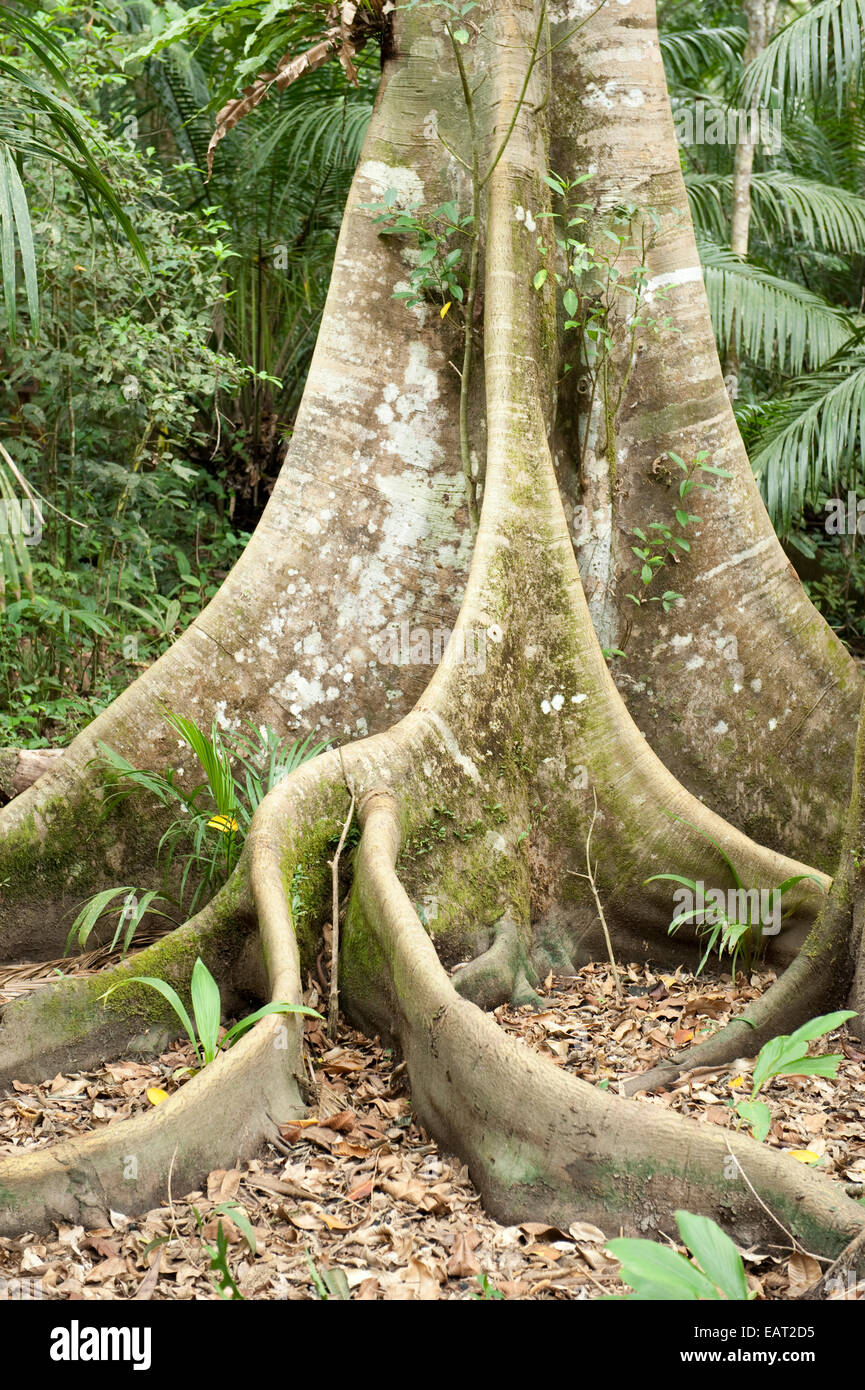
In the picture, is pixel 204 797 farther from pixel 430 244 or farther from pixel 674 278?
pixel 674 278

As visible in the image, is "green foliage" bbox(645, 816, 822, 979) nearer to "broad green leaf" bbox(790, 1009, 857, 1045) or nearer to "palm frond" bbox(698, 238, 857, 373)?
"broad green leaf" bbox(790, 1009, 857, 1045)

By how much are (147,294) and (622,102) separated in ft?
8.01

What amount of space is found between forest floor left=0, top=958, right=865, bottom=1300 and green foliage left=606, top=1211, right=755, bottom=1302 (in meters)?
0.29

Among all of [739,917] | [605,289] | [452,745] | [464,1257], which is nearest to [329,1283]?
[464,1257]

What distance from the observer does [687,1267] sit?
6.16 ft

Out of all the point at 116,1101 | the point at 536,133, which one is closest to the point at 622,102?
the point at 536,133

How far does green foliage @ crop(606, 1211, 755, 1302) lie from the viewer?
1852 mm

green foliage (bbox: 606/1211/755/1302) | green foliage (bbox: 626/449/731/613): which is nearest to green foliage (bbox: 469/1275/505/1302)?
green foliage (bbox: 606/1211/755/1302)

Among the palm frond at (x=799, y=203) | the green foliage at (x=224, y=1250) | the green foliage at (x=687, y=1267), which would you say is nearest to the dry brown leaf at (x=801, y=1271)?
the green foliage at (x=687, y=1267)

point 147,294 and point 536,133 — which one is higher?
point 536,133

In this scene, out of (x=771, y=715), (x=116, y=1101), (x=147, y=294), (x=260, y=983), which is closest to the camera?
(x=116, y=1101)

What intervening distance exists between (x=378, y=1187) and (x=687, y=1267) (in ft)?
3.53

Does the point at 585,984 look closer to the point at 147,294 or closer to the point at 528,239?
the point at 528,239
